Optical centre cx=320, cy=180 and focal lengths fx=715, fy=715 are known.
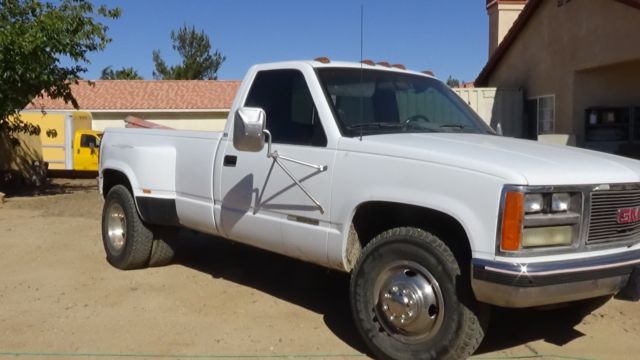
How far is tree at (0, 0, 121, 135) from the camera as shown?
50.0 ft

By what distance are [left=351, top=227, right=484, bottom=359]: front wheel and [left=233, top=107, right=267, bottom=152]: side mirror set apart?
108 centimetres

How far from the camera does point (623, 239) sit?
438 centimetres

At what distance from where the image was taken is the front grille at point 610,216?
4.17 meters

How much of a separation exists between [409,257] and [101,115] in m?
30.2

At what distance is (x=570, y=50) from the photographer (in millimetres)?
14180

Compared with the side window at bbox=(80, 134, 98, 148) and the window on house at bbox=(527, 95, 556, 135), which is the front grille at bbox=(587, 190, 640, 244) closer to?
the window on house at bbox=(527, 95, 556, 135)

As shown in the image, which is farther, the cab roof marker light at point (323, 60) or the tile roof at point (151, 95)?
the tile roof at point (151, 95)

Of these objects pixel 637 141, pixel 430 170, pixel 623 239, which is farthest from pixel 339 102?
pixel 637 141

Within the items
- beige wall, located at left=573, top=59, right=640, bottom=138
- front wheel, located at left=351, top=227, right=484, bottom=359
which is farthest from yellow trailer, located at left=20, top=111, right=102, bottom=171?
front wheel, located at left=351, top=227, right=484, bottom=359


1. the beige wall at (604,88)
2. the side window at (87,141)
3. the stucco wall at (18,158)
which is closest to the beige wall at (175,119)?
the side window at (87,141)

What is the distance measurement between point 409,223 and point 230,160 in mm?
1817

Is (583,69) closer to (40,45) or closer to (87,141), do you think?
(40,45)

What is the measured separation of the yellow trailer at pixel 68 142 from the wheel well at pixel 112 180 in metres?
16.1

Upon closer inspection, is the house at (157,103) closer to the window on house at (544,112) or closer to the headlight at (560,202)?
the window on house at (544,112)
